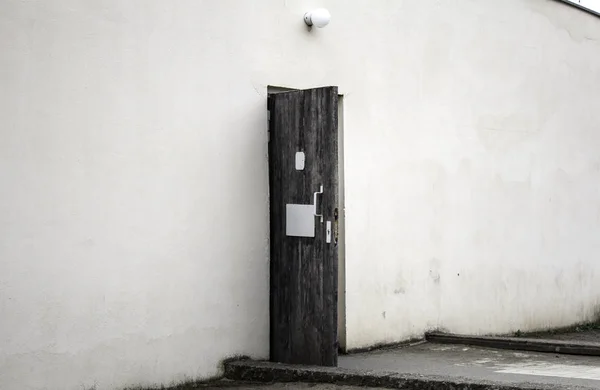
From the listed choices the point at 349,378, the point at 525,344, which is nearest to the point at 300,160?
the point at 349,378

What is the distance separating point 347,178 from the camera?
9.40 meters

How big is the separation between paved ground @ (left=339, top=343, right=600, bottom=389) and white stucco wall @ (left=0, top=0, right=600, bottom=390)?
559 millimetres

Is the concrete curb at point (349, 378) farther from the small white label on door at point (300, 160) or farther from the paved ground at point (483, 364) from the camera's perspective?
the small white label on door at point (300, 160)

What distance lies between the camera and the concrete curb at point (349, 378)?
7.08 metres

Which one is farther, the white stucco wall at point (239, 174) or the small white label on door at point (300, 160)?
the small white label on door at point (300, 160)

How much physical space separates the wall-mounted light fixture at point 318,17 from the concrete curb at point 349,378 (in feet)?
9.65

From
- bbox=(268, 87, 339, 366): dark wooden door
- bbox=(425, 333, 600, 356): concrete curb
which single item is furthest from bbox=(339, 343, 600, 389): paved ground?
bbox=(268, 87, 339, 366): dark wooden door

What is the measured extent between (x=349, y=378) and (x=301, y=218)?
4.57 feet

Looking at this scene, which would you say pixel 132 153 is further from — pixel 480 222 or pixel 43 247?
pixel 480 222

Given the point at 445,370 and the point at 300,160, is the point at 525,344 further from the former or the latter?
the point at 300,160

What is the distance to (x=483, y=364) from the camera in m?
8.56

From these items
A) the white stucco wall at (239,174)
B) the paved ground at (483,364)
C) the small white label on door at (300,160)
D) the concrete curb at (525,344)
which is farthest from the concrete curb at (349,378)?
the concrete curb at (525,344)

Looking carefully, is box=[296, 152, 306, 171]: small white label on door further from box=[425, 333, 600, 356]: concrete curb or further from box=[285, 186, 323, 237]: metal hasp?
box=[425, 333, 600, 356]: concrete curb

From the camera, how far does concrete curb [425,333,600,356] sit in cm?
924
